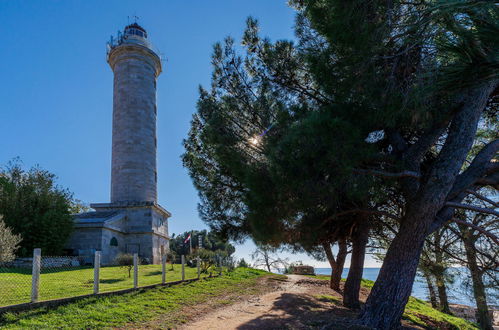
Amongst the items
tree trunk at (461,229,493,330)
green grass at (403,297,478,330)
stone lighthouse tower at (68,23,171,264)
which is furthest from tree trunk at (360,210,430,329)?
stone lighthouse tower at (68,23,171,264)

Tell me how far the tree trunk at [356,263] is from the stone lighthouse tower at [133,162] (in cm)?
1547

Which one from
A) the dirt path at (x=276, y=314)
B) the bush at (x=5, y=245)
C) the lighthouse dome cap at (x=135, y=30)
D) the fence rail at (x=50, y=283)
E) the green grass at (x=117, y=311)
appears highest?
the lighthouse dome cap at (x=135, y=30)

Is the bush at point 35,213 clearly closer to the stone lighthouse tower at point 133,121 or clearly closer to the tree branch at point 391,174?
the stone lighthouse tower at point 133,121

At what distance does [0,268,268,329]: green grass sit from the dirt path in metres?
0.88

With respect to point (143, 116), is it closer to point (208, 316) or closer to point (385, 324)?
point (208, 316)

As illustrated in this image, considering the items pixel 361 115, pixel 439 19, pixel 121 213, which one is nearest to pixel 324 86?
pixel 361 115

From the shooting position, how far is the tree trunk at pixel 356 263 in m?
8.91

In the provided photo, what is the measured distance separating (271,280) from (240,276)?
1664mm

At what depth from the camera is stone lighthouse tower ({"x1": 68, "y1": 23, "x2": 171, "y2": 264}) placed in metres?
22.3

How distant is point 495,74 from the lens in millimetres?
3293

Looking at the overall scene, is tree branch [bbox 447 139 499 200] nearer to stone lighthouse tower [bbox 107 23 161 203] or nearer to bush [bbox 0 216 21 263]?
bush [bbox 0 216 21 263]

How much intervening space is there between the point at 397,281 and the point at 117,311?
5920mm

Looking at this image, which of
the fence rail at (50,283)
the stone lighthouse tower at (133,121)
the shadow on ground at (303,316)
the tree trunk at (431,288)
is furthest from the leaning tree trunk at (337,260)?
the stone lighthouse tower at (133,121)

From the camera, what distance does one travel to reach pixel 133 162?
76.0 feet
